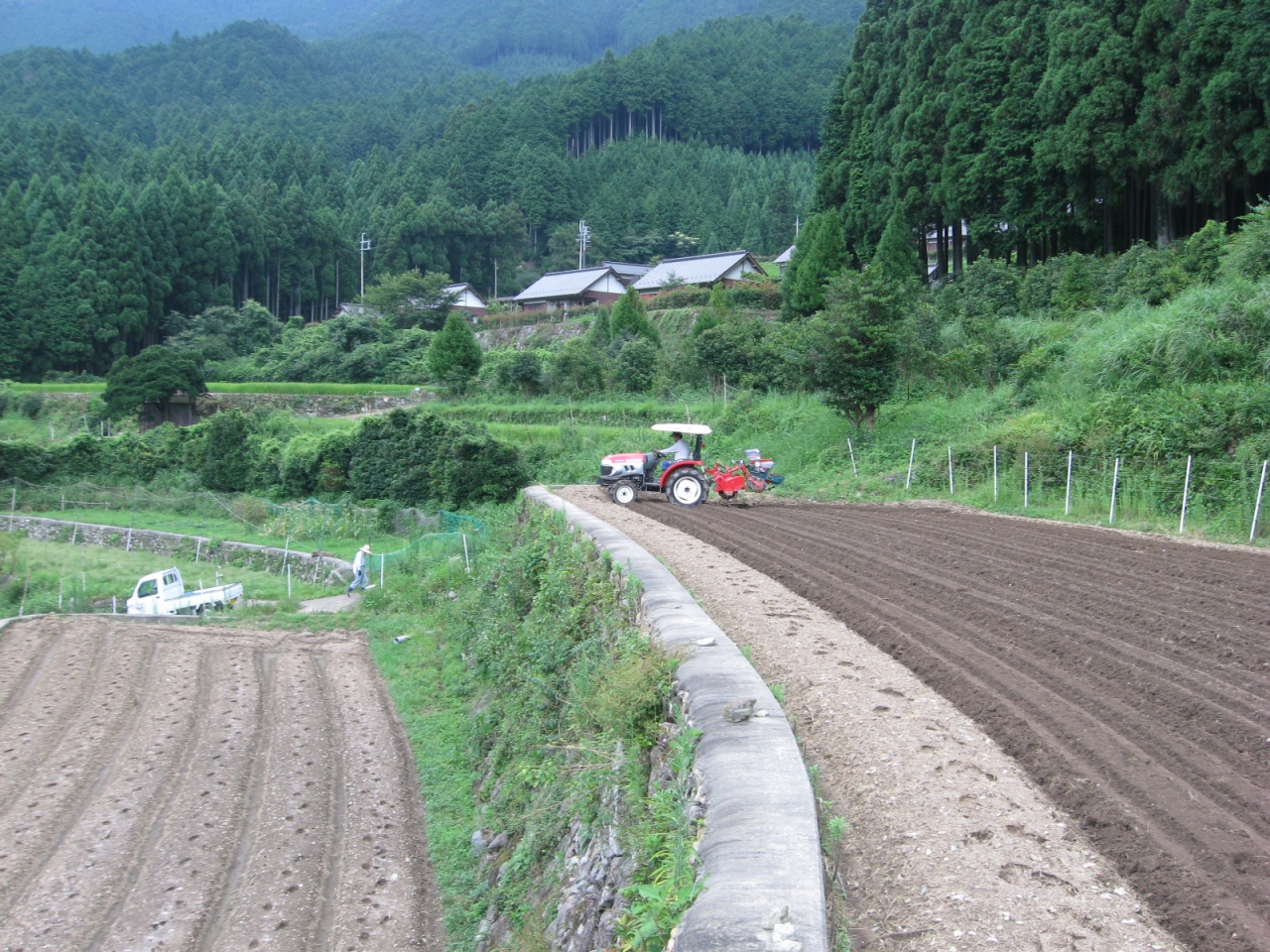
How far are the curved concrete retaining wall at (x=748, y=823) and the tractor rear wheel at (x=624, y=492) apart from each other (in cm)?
1223

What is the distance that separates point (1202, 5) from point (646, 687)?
2811 centimetres

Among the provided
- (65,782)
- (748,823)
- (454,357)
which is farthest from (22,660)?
(454,357)

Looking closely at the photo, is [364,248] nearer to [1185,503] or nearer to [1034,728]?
[1185,503]

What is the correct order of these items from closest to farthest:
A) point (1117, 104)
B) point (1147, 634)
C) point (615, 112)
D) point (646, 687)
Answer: point (646, 687) → point (1147, 634) → point (1117, 104) → point (615, 112)

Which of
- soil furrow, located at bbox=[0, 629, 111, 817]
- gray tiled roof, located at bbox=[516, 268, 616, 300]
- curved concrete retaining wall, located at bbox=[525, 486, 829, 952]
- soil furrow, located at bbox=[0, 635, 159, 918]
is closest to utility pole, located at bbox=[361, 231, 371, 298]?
gray tiled roof, located at bbox=[516, 268, 616, 300]

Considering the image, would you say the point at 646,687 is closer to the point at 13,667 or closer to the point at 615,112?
the point at 13,667

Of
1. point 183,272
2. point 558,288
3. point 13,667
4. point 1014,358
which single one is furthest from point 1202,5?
point 183,272

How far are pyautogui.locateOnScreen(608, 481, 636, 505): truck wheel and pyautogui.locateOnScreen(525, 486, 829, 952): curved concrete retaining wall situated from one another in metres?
12.2

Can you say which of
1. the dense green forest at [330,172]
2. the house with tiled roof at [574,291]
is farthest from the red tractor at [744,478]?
the dense green forest at [330,172]

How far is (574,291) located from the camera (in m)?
63.9

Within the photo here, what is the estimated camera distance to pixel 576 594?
1116 cm

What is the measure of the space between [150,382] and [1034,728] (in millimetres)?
41855

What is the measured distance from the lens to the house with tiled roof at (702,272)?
193ft

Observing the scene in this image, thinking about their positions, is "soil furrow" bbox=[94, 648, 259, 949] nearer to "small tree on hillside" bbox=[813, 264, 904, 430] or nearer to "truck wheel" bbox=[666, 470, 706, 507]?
"truck wheel" bbox=[666, 470, 706, 507]
